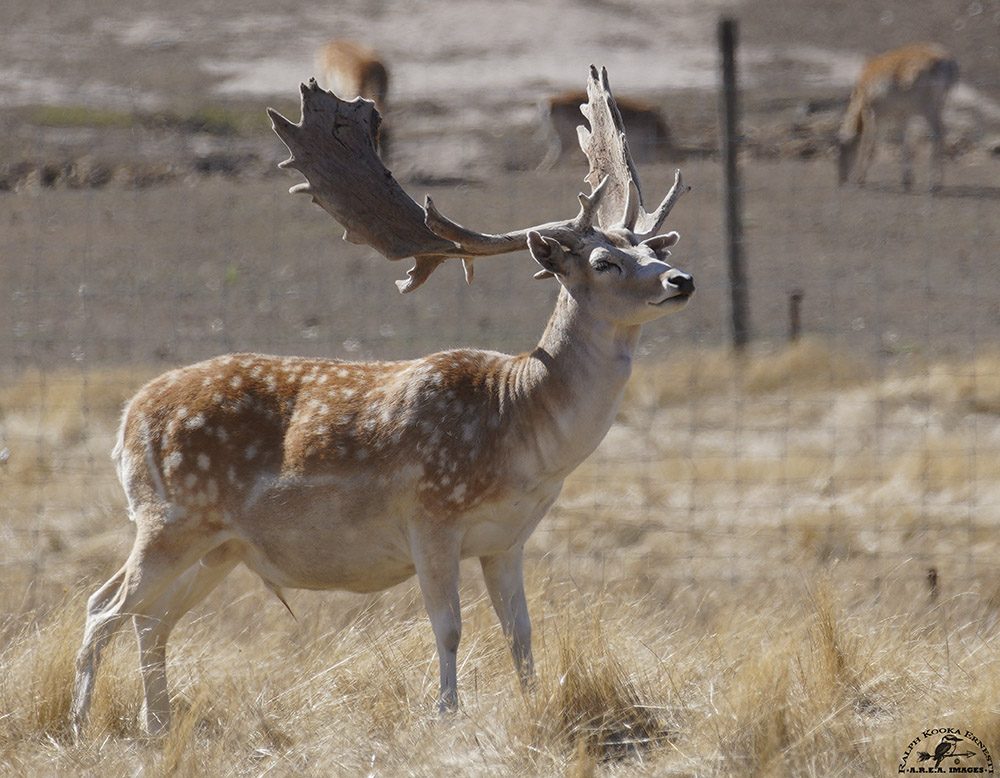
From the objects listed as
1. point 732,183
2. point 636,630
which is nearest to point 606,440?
point 732,183

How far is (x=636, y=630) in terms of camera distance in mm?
6797

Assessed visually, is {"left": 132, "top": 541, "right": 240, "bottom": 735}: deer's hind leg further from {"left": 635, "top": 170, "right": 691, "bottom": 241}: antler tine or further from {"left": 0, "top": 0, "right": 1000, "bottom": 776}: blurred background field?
{"left": 635, "top": 170, "right": 691, "bottom": 241}: antler tine

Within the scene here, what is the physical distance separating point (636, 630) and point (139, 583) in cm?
197

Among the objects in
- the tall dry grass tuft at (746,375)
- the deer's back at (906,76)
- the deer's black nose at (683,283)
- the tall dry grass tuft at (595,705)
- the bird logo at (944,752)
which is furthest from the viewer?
the deer's back at (906,76)

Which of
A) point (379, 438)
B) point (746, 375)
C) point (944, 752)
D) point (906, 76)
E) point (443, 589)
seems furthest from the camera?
point (906, 76)

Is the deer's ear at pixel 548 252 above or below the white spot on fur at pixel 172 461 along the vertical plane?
above

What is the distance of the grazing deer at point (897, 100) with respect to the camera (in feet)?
71.1

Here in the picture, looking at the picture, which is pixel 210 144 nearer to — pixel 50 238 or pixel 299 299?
pixel 50 238

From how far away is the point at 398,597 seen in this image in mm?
7738

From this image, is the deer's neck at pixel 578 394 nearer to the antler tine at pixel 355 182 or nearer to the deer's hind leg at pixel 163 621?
the antler tine at pixel 355 182

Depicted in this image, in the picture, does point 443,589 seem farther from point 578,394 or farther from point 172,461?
point 172,461

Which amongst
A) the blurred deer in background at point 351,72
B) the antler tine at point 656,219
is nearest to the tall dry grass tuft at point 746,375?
the blurred deer in background at point 351,72

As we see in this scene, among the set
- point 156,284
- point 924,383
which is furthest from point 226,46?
point 924,383

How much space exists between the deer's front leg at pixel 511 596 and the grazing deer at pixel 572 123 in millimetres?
15318
